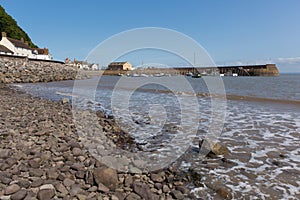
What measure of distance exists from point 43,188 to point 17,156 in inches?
43.6

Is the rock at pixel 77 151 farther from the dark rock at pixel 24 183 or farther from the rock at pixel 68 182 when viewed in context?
the dark rock at pixel 24 183

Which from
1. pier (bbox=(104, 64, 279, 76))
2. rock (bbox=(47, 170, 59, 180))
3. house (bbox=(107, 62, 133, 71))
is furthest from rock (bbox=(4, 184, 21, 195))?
house (bbox=(107, 62, 133, 71))

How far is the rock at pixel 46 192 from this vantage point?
7.75ft

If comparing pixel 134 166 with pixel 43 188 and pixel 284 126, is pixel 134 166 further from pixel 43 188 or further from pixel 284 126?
pixel 284 126

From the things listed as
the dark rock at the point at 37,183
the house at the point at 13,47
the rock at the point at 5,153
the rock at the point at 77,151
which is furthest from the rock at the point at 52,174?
the house at the point at 13,47

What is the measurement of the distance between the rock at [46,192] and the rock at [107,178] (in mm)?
558

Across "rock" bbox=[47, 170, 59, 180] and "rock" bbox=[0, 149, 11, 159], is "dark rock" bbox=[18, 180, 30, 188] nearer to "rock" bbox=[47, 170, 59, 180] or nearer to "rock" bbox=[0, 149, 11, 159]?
"rock" bbox=[47, 170, 59, 180]

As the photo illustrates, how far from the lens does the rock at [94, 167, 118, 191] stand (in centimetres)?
276

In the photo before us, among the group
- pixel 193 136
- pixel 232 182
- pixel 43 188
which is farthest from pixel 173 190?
pixel 193 136

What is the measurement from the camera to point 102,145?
4312 mm

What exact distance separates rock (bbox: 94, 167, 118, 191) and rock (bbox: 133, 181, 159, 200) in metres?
0.28

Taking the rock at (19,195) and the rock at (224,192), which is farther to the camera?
the rock at (224,192)

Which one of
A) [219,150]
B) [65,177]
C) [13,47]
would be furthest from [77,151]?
[13,47]

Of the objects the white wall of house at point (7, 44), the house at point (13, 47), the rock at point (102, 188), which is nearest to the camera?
the rock at point (102, 188)
